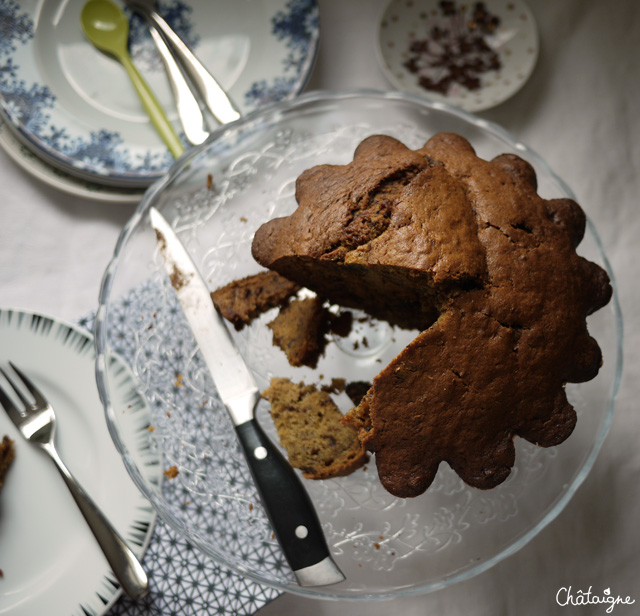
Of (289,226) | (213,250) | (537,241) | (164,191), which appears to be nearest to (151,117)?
(164,191)

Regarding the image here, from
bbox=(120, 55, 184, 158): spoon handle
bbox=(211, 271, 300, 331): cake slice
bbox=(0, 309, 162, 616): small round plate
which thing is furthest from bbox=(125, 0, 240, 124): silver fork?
bbox=(0, 309, 162, 616): small round plate

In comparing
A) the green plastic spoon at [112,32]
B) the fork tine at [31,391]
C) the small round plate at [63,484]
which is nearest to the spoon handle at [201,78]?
the green plastic spoon at [112,32]

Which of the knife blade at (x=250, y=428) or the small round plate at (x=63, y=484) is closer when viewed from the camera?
the knife blade at (x=250, y=428)

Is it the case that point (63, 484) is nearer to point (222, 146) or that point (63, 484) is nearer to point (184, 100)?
point (222, 146)

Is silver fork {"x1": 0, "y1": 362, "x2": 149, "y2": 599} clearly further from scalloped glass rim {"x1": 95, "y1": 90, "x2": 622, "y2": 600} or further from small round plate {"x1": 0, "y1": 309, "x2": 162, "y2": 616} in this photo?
scalloped glass rim {"x1": 95, "y1": 90, "x2": 622, "y2": 600}

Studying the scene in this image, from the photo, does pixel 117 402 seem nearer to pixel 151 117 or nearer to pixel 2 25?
pixel 151 117

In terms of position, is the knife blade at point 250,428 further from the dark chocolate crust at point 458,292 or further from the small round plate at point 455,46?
the small round plate at point 455,46
